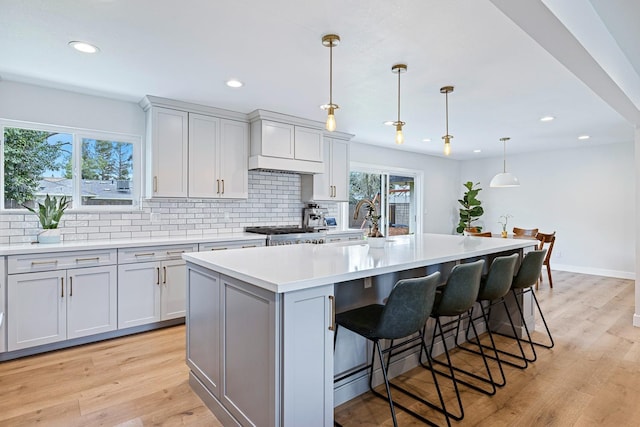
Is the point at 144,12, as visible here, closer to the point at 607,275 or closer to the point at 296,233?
the point at 296,233

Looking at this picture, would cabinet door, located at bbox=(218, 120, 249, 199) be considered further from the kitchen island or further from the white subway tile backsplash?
the kitchen island

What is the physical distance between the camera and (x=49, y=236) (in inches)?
127

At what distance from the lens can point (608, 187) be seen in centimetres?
618

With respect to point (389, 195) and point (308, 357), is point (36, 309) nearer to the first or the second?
point (308, 357)

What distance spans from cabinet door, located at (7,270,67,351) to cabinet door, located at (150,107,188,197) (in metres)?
1.23

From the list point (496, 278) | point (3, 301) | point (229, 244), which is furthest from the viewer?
point (229, 244)

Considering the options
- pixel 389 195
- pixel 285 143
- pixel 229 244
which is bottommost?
pixel 229 244

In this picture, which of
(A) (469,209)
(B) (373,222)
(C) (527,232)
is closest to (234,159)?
(B) (373,222)

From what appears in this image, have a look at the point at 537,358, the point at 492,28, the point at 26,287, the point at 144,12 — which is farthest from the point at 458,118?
the point at 26,287

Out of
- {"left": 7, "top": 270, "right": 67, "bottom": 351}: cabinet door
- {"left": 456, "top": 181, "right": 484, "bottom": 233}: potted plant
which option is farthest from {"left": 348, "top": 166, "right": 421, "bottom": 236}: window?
{"left": 7, "top": 270, "right": 67, "bottom": 351}: cabinet door

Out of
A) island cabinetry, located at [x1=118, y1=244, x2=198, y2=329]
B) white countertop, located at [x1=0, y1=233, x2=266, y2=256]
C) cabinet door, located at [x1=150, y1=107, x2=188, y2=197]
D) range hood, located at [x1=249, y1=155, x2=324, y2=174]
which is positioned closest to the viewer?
white countertop, located at [x1=0, y1=233, x2=266, y2=256]

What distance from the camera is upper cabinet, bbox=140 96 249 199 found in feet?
12.2

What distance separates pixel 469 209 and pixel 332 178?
12.9 feet

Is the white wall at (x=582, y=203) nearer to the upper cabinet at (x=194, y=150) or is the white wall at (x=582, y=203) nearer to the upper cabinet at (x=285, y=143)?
the upper cabinet at (x=285, y=143)
